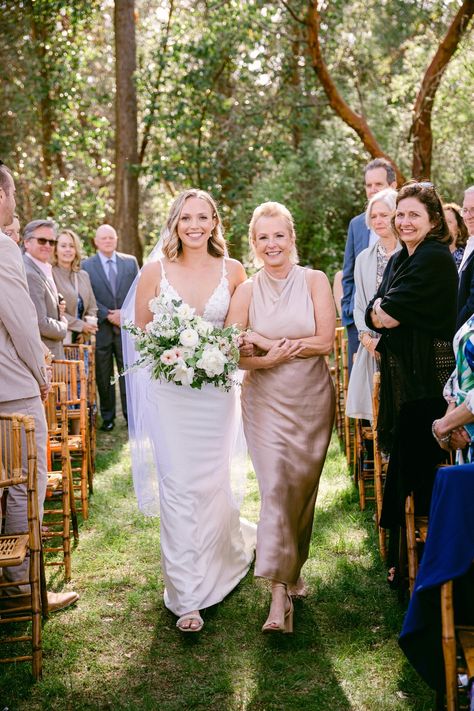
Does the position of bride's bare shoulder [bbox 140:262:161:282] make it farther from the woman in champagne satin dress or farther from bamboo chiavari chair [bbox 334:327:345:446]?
bamboo chiavari chair [bbox 334:327:345:446]

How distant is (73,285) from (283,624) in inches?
234

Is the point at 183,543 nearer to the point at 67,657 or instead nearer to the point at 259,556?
the point at 259,556

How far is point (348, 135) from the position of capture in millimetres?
17750

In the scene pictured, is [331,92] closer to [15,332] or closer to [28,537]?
[15,332]

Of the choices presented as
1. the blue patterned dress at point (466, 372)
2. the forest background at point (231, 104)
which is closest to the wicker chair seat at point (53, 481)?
the blue patterned dress at point (466, 372)

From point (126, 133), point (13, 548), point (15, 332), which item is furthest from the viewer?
point (126, 133)

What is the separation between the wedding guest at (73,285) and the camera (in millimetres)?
9016

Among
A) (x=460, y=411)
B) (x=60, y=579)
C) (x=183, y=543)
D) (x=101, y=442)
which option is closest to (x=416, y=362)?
(x=460, y=411)

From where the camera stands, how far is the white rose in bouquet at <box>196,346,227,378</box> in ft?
13.8

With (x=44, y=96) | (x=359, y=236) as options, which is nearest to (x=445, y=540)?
(x=359, y=236)

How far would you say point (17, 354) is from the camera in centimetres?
420

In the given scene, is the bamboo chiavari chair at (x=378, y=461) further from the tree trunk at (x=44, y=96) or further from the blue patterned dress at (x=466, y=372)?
the tree trunk at (x=44, y=96)

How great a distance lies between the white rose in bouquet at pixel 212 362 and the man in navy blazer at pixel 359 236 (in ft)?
8.69

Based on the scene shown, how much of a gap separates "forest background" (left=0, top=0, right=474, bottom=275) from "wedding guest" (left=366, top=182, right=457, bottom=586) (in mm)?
7598
